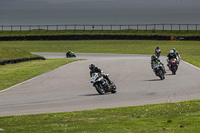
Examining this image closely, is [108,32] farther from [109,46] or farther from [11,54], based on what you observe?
[11,54]

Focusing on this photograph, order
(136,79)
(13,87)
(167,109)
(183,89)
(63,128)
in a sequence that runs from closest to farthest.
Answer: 1. (63,128)
2. (167,109)
3. (183,89)
4. (13,87)
5. (136,79)

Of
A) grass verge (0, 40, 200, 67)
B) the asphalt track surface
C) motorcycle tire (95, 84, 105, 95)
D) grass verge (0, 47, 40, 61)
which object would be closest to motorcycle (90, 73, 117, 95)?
motorcycle tire (95, 84, 105, 95)

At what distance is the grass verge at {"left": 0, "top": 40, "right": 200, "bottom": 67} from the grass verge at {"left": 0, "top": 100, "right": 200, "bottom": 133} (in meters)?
47.4

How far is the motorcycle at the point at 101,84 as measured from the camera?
1867 centimetres

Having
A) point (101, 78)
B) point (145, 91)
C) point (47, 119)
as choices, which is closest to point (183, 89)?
point (145, 91)

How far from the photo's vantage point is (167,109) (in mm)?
13836

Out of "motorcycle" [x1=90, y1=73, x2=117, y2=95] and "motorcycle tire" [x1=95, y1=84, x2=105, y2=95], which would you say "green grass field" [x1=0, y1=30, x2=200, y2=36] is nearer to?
"motorcycle" [x1=90, y1=73, x2=117, y2=95]

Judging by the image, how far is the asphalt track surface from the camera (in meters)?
15.8

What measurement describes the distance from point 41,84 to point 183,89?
7.51 m

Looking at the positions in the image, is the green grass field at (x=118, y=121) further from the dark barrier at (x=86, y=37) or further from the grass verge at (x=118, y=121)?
the dark barrier at (x=86, y=37)

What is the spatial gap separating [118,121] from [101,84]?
7.76 meters

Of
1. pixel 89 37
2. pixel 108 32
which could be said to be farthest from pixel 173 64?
pixel 108 32

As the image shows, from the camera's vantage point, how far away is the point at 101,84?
754 inches

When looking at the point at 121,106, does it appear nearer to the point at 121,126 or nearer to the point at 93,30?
the point at 121,126
